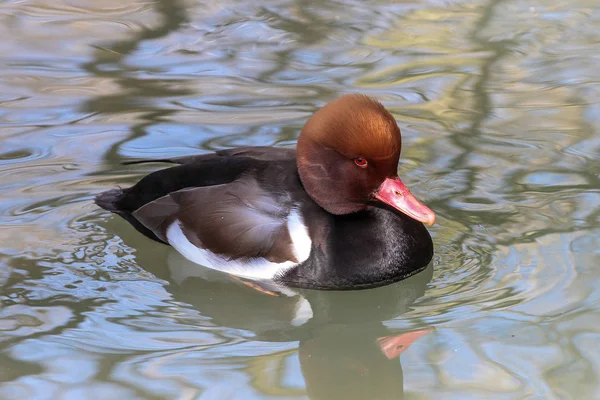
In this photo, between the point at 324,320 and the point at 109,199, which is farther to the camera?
the point at 109,199

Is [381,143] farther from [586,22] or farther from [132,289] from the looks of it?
[586,22]

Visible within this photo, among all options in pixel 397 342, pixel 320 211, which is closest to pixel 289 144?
pixel 320 211

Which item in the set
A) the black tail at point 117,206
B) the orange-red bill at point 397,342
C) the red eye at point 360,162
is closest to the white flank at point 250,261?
the black tail at point 117,206

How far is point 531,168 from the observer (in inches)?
227

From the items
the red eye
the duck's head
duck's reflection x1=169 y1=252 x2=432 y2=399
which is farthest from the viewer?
the red eye

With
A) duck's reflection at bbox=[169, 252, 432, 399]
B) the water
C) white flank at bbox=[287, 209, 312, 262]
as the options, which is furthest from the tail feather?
white flank at bbox=[287, 209, 312, 262]

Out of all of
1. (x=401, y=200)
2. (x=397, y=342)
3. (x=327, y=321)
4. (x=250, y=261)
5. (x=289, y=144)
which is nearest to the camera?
(x=397, y=342)

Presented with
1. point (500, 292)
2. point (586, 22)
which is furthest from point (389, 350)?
point (586, 22)

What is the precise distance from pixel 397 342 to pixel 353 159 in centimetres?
87

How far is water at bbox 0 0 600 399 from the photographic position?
3.95 meters

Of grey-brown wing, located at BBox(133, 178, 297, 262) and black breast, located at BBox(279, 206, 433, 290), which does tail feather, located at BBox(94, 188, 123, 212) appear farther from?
black breast, located at BBox(279, 206, 433, 290)

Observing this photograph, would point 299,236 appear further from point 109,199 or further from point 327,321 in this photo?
point 109,199

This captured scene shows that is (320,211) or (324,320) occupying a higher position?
(320,211)

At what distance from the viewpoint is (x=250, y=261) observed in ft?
15.3
